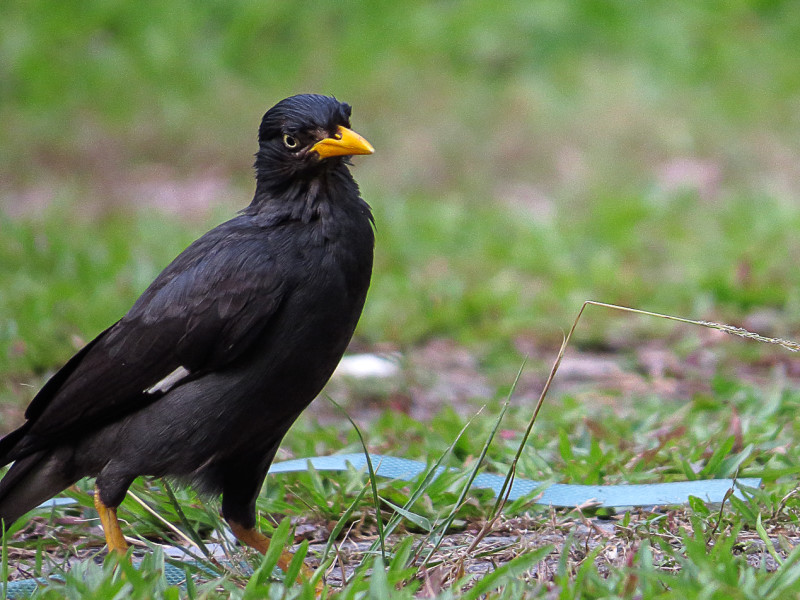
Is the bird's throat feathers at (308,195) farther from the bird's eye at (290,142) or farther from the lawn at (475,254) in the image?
the lawn at (475,254)

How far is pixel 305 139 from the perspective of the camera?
3.18 meters

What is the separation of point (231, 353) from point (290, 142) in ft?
2.20

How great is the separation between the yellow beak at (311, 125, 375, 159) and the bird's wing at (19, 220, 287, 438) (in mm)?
316

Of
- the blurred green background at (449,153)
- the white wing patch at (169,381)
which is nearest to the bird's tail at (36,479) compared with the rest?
the white wing patch at (169,381)

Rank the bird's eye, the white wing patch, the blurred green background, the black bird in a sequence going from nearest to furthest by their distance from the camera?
the black bird < the white wing patch < the bird's eye < the blurred green background

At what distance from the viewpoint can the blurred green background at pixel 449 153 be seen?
615 cm

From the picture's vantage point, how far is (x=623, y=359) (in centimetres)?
558

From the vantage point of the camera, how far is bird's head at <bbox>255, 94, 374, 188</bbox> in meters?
3.13

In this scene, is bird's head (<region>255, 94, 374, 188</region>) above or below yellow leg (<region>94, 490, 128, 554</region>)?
above

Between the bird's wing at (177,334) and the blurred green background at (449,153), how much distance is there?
5.83 feet

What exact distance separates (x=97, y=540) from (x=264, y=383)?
0.92 metres

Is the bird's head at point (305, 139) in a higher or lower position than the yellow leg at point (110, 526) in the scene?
higher

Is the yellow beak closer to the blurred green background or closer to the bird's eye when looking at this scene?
the bird's eye

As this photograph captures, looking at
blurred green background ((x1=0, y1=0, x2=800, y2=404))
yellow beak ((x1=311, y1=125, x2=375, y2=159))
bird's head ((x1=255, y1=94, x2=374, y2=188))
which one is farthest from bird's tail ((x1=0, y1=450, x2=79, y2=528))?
blurred green background ((x1=0, y1=0, x2=800, y2=404))
